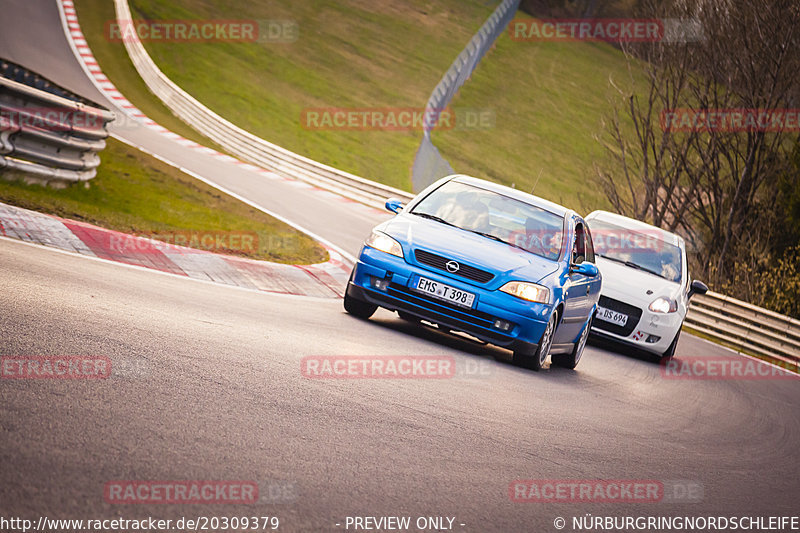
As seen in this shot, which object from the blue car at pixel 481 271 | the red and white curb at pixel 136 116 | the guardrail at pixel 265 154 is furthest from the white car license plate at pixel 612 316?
the guardrail at pixel 265 154

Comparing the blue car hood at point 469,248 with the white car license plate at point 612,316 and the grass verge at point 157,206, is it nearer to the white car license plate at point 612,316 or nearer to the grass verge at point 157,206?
the white car license plate at point 612,316

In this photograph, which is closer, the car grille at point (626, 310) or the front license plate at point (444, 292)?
the front license plate at point (444, 292)

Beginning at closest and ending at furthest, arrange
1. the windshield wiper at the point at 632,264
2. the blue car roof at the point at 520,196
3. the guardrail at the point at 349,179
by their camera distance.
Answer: the blue car roof at the point at 520,196, the windshield wiper at the point at 632,264, the guardrail at the point at 349,179

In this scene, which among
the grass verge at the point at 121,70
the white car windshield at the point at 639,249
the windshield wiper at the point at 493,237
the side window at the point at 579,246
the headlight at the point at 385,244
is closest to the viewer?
the headlight at the point at 385,244

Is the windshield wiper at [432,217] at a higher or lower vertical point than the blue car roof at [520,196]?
lower

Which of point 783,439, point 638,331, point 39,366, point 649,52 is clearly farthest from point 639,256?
point 649,52

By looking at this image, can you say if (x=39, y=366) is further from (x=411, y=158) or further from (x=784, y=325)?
(x=411, y=158)

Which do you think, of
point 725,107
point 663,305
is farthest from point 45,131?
point 725,107

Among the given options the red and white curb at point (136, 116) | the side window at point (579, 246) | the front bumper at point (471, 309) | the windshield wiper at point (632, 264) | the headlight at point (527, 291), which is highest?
the side window at point (579, 246)

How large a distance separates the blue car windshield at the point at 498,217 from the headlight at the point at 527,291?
2.40 ft

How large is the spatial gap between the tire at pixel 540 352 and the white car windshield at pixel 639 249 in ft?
15.0

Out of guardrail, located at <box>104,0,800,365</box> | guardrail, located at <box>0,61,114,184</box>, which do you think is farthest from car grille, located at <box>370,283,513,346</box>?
guardrail, located at <box>104,0,800,365</box>

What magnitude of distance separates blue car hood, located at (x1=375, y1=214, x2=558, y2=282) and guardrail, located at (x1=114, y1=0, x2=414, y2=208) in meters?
16.6

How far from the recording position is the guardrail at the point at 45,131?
11398 millimetres
